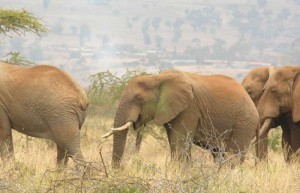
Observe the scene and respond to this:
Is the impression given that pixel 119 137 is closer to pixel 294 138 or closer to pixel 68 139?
pixel 68 139

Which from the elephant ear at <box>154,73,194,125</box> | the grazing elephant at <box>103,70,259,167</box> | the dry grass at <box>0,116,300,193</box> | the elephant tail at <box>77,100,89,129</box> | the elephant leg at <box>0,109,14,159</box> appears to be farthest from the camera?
the elephant ear at <box>154,73,194,125</box>

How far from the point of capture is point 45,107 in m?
11.9

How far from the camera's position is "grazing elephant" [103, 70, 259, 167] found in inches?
479

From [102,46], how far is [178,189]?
583ft

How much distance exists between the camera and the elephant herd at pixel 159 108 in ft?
38.9

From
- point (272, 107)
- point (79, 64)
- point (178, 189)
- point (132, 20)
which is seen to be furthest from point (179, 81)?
point (132, 20)

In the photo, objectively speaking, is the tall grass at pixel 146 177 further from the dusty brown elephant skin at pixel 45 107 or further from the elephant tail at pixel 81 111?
the elephant tail at pixel 81 111

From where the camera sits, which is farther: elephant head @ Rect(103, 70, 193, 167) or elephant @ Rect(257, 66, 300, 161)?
elephant @ Rect(257, 66, 300, 161)

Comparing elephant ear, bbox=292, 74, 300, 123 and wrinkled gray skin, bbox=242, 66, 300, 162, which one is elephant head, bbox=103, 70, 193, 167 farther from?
elephant ear, bbox=292, 74, 300, 123

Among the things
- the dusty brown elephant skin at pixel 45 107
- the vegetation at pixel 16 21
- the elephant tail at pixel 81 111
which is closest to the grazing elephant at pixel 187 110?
the elephant tail at pixel 81 111

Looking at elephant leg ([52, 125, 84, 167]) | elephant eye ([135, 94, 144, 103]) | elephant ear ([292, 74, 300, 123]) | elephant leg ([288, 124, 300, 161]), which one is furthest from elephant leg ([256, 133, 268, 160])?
elephant leg ([52, 125, 84, 167])

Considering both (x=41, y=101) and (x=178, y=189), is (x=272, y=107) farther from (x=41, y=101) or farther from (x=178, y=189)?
(x=178, y=189)

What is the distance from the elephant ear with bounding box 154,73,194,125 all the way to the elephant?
1.84 meters

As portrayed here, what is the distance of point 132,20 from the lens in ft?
650
